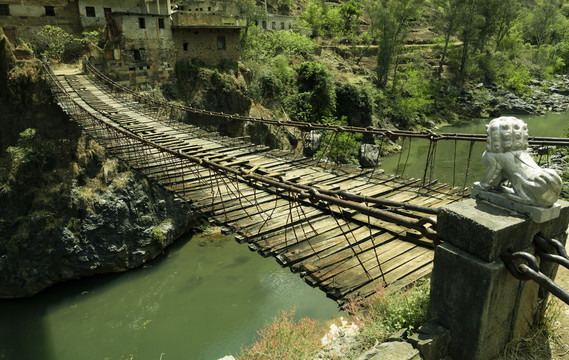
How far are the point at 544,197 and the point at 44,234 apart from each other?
14.0 metres

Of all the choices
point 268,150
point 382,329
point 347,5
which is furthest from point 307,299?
point 347,5

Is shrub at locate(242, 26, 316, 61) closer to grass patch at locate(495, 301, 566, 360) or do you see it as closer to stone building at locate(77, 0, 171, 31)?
stone building at locate(77, 0, 171, 31)

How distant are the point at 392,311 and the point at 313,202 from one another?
153 cm

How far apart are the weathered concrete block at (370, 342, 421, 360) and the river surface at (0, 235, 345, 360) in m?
8.10

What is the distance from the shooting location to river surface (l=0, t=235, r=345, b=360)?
1059 cm

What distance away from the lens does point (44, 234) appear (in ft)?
41.5

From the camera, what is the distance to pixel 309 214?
6059mm

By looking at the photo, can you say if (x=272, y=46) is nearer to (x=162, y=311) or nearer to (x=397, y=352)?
(x=162, y=311)

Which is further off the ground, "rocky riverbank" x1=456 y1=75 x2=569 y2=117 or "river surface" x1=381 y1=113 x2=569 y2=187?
"rocky riverbank" x1=456 y1=75 x2=569 y2=117

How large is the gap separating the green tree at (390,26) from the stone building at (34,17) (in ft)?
76.0

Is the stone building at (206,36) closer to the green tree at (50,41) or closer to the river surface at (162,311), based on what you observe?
the green tree at (50,41)

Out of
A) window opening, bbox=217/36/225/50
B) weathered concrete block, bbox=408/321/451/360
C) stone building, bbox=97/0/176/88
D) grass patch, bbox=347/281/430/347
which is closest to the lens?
weathered concrete block, bbox=408/321/451/360

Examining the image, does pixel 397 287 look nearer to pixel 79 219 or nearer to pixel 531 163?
pixel 531 163

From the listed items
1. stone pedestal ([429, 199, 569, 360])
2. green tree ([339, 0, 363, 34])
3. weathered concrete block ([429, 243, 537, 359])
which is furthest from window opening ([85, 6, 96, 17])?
green tree ([339, 0, 363, 34])
